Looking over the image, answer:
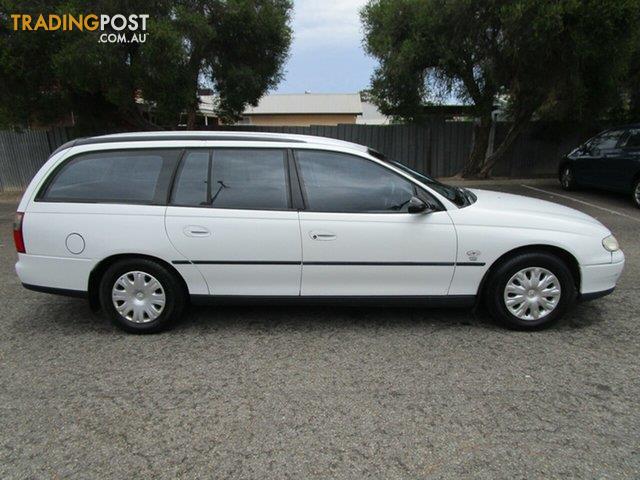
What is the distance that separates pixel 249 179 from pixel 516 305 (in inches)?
95.3

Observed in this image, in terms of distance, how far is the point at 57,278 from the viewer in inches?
155

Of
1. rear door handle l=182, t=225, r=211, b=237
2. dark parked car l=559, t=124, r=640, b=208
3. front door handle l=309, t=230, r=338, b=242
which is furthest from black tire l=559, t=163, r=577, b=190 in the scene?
rear door handle l=182, t=225, r=211, b=237

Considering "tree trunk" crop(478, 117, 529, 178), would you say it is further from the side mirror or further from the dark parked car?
the side mirror

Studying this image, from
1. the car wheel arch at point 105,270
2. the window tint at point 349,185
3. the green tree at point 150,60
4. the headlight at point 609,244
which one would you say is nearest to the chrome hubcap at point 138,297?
the car wheel arch at point 105,270

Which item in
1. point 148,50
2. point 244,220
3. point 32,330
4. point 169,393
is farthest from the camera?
point 148,50

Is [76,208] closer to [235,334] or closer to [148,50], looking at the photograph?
[235,334]

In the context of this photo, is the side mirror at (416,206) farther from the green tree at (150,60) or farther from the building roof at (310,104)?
the building roof at (310,104)

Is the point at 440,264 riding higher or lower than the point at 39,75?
lower

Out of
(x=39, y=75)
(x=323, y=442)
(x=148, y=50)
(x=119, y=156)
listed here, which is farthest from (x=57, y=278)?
(x=39, y=75)

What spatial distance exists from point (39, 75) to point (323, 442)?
11.1m

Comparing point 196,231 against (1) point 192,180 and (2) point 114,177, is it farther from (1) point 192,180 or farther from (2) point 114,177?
(2) point 114,177

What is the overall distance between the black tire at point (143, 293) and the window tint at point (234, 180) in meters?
0.59

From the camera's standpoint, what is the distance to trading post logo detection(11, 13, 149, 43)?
968cm

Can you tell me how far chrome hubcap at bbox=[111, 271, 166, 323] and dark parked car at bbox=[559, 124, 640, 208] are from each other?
9.55 meters
